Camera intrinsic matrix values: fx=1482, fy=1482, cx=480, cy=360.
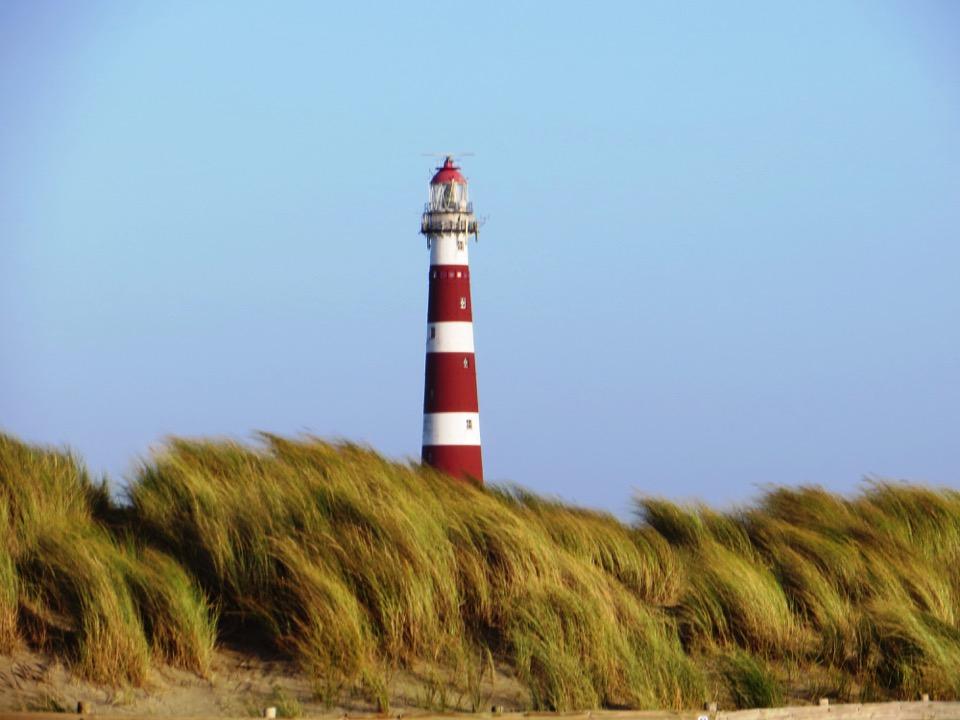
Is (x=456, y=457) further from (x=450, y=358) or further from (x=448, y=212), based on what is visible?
(x=448, y=212)

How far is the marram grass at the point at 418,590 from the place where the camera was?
8852 mm

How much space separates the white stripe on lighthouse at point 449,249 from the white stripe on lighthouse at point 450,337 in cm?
126

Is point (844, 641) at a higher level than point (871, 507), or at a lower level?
lower

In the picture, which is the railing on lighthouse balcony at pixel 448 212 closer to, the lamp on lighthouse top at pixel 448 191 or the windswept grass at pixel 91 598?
the lamp on lighthouse top at pixel 448 191

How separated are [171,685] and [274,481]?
1741mm

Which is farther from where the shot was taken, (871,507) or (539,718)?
(871,507)

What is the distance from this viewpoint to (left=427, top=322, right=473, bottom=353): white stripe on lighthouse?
25672 mm

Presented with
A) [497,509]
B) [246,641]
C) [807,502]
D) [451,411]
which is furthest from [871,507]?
[451,411]

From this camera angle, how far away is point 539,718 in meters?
8.43

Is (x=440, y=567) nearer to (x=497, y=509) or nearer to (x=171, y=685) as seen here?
(x=497, y=509)

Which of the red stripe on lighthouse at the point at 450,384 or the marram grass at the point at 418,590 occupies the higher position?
the red stripe on lighthouse at the point at 450,384

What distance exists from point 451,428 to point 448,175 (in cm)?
498

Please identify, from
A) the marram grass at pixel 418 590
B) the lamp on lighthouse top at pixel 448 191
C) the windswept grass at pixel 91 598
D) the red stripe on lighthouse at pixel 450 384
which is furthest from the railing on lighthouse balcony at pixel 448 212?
the windswept grass at pixel 91 598

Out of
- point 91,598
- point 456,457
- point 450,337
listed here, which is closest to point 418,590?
point 91,598
